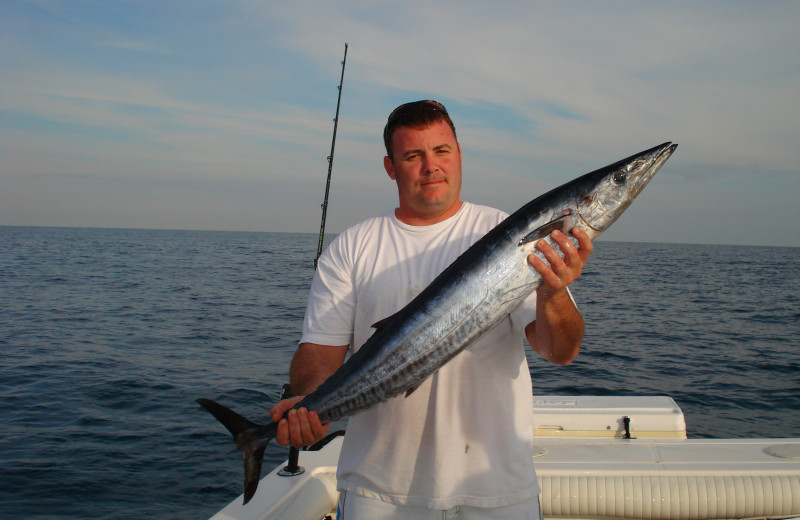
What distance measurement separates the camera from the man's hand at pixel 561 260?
264cm

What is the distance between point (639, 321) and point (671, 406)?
17.1m

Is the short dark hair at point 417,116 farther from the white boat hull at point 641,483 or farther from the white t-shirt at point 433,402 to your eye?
the white boat hull at point 641,483

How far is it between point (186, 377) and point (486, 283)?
11.6 metres

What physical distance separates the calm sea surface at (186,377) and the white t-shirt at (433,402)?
16.9ft

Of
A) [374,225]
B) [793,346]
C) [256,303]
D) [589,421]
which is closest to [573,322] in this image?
[374,225]

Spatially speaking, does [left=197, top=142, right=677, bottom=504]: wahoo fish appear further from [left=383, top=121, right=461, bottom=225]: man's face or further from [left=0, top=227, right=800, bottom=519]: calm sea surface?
[left=0, top=227, right=800, bottom=519]: calm sea surface

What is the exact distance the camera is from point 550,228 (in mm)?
2732

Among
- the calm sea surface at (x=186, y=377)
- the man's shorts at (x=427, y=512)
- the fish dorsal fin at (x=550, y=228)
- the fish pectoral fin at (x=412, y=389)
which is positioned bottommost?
the calm sea surface at (x=186, y=377)

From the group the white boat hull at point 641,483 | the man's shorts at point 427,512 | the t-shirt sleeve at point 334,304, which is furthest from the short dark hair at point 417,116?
the white boat hull at point 641,483

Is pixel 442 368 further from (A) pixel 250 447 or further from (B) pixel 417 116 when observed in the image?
(B) pixel 417 116

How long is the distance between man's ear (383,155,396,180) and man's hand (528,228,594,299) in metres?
1.13

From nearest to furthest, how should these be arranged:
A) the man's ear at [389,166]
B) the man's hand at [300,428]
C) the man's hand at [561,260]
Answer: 1. the man's hand at [561,260]
2. the man's hand at [300,428]
3. the man's ear at [389,166]

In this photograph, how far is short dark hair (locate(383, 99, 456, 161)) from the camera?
3.26m

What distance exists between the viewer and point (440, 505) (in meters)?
2.91
